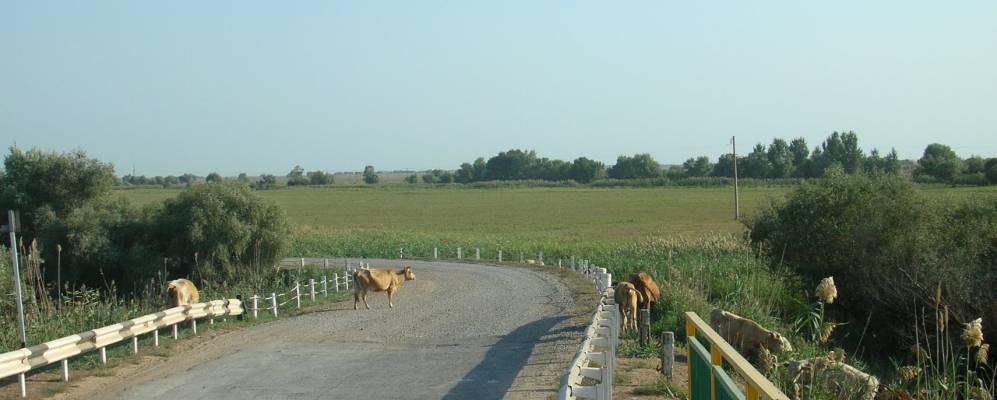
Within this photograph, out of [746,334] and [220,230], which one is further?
[220,230]

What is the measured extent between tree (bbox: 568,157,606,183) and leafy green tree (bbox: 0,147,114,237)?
133 m

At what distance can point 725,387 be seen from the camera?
19.8ft

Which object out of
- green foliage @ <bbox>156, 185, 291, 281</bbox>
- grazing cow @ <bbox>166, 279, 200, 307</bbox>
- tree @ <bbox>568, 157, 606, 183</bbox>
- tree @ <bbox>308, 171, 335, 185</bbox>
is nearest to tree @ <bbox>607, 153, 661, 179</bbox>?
tree @ <bbox>568, 157, 606, 183</bbox>

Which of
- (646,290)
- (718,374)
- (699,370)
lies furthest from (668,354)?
(646,290)

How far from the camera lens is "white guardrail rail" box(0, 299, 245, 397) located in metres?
12.9

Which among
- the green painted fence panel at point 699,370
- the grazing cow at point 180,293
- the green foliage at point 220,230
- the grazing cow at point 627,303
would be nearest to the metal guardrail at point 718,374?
the green painted fence panel at point 699,370

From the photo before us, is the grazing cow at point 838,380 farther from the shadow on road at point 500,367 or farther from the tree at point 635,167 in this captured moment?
the tree at point 635,167

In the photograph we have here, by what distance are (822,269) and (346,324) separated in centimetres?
1602

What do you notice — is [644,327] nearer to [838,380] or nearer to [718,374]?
[838,380]

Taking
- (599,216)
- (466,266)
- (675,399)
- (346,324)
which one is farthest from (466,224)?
(675,399)

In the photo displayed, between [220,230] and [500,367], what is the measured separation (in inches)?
1003

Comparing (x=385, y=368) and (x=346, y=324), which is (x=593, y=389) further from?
(x=346, y=324)

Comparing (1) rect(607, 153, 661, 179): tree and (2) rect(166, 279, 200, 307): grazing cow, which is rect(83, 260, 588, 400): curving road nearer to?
(2) rect(166, 279, 200, 307): grazing cow

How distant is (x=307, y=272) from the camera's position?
42219 mm
